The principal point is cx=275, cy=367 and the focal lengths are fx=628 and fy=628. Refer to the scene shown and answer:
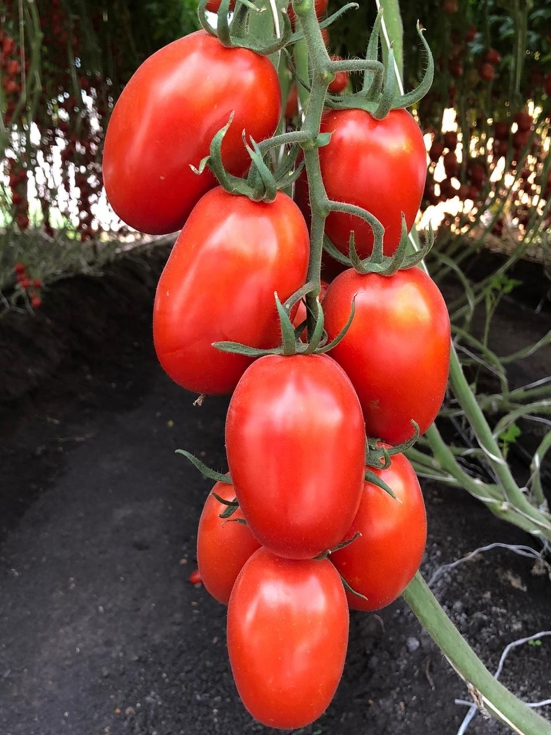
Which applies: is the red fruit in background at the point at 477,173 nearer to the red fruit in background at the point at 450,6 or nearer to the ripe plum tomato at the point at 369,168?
the red fruit in background at the point at 450,6

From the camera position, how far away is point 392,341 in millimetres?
403

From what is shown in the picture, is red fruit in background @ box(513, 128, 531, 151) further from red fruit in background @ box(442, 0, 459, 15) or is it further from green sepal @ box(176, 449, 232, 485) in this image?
green sepal @ box(176, 449, 232, 485)

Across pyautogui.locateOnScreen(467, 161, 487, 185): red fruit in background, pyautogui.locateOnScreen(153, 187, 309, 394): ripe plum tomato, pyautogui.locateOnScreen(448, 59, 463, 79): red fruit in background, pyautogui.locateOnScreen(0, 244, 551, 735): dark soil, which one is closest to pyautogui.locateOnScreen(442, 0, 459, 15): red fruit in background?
pyautogui.locateOnScreen(448, 59, 463, 79): red fruit in background

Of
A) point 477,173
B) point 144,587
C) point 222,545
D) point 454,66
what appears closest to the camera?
point 222,545

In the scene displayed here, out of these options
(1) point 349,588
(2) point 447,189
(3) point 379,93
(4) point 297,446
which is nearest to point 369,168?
(3) point 379,93

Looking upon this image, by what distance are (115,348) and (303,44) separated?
6.12 feet

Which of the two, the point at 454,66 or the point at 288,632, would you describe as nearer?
the point at 288,632

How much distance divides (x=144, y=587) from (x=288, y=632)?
0.94 metres

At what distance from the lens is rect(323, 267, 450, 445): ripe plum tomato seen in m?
0.40

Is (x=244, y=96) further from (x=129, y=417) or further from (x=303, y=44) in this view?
(x=129, y=417)

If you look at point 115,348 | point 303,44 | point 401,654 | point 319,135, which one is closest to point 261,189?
point 319,135

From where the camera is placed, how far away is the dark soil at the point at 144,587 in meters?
1.01

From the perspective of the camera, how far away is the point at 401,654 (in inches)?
41.9

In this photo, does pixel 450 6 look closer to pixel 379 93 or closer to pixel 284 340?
pixel 379 93
